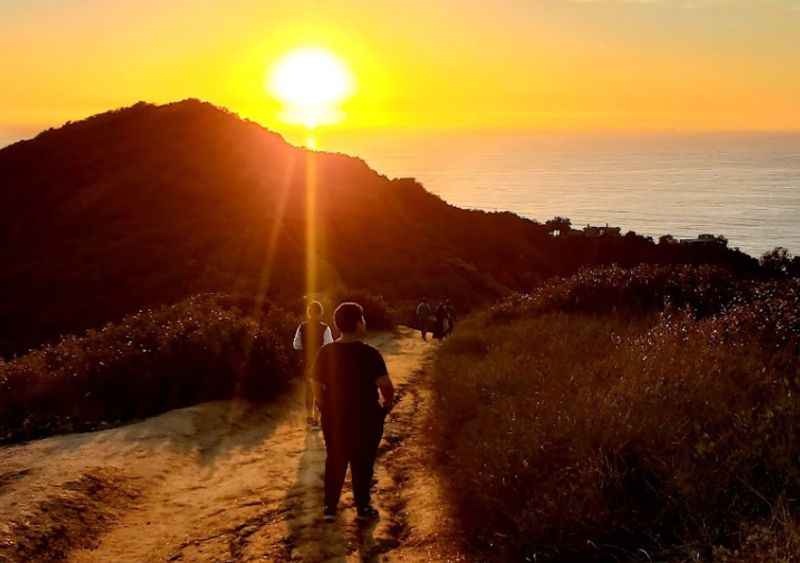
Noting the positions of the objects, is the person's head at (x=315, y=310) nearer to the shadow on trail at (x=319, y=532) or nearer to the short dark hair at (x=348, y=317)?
the shadow on trail at (x=319, y=532)

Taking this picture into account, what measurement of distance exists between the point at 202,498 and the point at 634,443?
4.66 metres

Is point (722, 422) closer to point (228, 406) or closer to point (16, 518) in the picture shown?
point (16, 518)

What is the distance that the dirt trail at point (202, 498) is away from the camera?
5867 millimetres

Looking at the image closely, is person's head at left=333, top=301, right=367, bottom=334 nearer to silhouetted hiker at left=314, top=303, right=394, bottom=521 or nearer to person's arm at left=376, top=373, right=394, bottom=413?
silhouetted hiker at left=314, top=303, right=394, bottom=521

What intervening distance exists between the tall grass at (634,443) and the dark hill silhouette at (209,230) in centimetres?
2387

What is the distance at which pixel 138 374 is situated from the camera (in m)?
11.8

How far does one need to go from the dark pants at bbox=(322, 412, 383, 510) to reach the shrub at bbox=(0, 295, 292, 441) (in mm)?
5685

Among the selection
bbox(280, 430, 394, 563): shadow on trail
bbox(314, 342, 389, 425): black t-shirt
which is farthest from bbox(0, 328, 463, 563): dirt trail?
bbox(314, 342, 389, 425): black t-shirt

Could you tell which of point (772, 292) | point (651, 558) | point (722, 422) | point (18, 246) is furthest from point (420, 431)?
point (18, 246)

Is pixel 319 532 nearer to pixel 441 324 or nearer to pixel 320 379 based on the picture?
pixel 320 379

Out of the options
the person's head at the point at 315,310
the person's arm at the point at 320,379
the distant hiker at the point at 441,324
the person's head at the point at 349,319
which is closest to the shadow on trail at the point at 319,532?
the person's arm at the point at 320,379

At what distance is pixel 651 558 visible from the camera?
4.16 m

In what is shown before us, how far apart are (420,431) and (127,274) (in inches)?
1141

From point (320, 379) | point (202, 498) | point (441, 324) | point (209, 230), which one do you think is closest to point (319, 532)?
point (320, 379)
